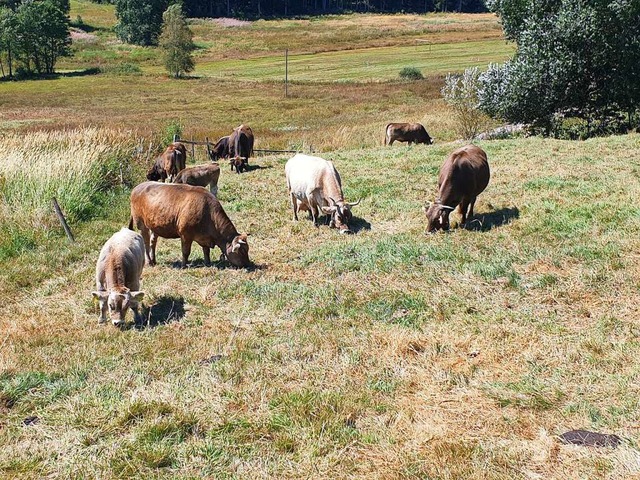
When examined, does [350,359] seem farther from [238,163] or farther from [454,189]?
[238,163]

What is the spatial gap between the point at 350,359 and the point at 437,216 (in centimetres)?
578

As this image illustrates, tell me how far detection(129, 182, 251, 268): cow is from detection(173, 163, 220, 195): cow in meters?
6.51

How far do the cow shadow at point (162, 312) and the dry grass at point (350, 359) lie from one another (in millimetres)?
41

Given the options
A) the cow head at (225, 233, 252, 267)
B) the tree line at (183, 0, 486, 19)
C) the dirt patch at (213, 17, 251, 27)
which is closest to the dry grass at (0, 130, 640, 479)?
the cow head at (225, 233, 252, 267)

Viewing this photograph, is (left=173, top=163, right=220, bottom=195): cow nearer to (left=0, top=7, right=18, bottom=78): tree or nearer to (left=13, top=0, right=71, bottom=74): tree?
(left=13, top=0, right=71, bottom=74): tree

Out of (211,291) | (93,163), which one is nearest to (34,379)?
(211,291)

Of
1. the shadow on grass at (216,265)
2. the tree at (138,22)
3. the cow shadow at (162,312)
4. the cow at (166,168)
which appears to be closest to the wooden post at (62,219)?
the shadow on grass at (216,265)

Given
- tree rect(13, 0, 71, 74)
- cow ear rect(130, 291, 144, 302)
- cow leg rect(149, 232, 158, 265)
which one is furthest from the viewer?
tree rect(13, 0, 71, 74)

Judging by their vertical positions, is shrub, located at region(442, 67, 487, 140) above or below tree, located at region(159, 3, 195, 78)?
below

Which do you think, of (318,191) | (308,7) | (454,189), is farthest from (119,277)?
(308,7)

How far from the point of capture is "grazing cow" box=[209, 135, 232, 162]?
24.5 meters

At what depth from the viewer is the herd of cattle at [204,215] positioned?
8.84 meters

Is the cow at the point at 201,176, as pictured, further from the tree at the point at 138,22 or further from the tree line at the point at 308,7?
the tree line at the point at 308,7

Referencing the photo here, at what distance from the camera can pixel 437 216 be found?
1211 cm
